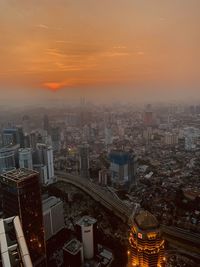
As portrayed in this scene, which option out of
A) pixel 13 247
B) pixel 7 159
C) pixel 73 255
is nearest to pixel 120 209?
pixel 73 255

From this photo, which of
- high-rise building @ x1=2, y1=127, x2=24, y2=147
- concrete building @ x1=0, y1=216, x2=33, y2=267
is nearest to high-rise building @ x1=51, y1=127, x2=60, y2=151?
high-rise building @ x1=2, y1=127, x2=24, y2=147

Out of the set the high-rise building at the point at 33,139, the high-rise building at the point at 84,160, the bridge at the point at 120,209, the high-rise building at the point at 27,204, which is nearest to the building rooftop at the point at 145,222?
the bridge at the point at 120,209

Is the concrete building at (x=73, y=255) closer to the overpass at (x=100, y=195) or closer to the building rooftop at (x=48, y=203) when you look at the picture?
the building rooftop at (x=48, y=203)

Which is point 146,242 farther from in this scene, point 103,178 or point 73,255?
point 103,178

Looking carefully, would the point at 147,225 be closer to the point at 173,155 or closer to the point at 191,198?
the point at 191,198

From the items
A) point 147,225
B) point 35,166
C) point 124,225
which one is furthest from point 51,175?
point 147,225

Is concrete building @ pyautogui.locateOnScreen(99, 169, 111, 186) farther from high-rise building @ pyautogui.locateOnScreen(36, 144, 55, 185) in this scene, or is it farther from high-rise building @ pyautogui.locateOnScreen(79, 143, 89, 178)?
high-rise building @ pyautogui.locateOnScreen(36, 144, 55, 185)
